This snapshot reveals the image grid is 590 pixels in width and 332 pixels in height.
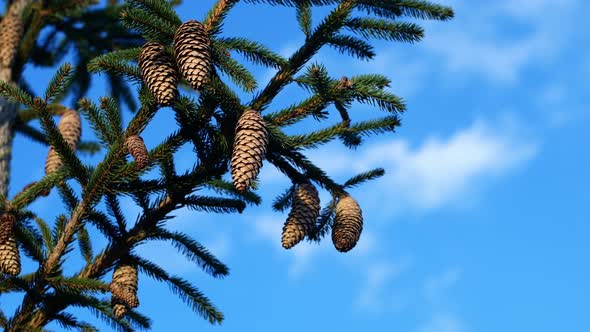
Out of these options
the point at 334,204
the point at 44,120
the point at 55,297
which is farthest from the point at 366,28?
the point at 55,297

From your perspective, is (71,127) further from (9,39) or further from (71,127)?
(9,39)

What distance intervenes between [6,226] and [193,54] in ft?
4.80

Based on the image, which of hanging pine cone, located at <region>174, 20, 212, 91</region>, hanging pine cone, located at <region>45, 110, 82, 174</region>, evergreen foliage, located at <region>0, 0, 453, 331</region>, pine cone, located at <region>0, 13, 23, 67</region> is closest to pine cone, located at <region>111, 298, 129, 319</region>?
evergreen foliage, located at <region>0, 0, 453, 331</region>

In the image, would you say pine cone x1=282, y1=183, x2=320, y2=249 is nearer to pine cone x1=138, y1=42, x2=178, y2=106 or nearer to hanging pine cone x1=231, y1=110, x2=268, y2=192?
hanging pine cone x1=231, y1=110, x2=268, y2=192

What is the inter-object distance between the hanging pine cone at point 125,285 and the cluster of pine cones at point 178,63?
0.99m

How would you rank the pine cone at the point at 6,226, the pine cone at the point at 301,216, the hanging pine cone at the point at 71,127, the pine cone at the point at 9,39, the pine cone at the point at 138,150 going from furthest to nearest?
1. the pine cone at the point at 9,39
2. the hanging pine cone at the point at 71,127
3. the pine cone at the point at 6,226
4. the pine cone at the point at 301,216
5. the pine cone at the point at 138,150

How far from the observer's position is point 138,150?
3.69 m

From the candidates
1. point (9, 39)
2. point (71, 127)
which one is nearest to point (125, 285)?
point (71, 127)

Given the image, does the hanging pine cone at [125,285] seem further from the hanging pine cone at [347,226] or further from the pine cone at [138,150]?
the hanging pine cone at [347,226]

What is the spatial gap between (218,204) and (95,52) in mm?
5411

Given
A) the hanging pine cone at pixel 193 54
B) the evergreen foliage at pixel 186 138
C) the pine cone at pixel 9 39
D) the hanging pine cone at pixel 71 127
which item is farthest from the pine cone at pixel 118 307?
the pine cone at pixel 9 39

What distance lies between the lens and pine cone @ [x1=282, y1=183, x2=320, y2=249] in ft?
12.8

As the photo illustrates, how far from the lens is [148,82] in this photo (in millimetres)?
3773

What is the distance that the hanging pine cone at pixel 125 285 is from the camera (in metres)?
3.92
